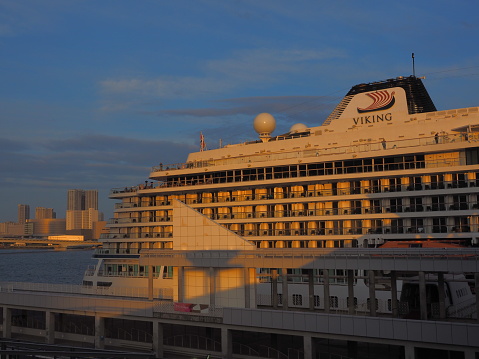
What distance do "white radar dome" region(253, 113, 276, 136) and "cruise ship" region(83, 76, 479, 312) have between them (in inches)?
5.1

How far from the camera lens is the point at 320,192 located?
50000 mm

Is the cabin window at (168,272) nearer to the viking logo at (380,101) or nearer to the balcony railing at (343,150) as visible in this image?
the balcony railing at (343,150)

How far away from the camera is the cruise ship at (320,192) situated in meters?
43.2

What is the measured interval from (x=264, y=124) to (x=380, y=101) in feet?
42.8

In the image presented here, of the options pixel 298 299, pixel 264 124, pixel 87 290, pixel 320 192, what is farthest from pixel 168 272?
pixel 264 124

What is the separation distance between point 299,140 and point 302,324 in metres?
25.0

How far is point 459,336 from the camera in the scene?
2906 cm

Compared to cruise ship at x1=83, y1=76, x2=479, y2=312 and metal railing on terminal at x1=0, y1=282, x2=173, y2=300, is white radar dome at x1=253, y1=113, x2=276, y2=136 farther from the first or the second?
metal railing on terminal at x1=0, y1=282, x2=173, y2=300

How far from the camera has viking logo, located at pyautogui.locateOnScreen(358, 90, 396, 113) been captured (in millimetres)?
53531

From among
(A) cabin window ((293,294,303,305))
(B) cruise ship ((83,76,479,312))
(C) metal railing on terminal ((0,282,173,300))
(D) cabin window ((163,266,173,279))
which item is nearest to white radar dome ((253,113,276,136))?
(B) cruise ship ((83,76,479,312))

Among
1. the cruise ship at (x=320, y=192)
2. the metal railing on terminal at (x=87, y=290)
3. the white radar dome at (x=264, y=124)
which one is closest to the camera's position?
the cruise ship at (x=320, y=192)

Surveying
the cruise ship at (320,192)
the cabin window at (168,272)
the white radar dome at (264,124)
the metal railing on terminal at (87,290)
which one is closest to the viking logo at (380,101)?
the cruise ship at (320,192)

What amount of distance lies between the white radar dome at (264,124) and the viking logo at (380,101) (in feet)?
34.5

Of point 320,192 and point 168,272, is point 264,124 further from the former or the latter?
point 168,272
